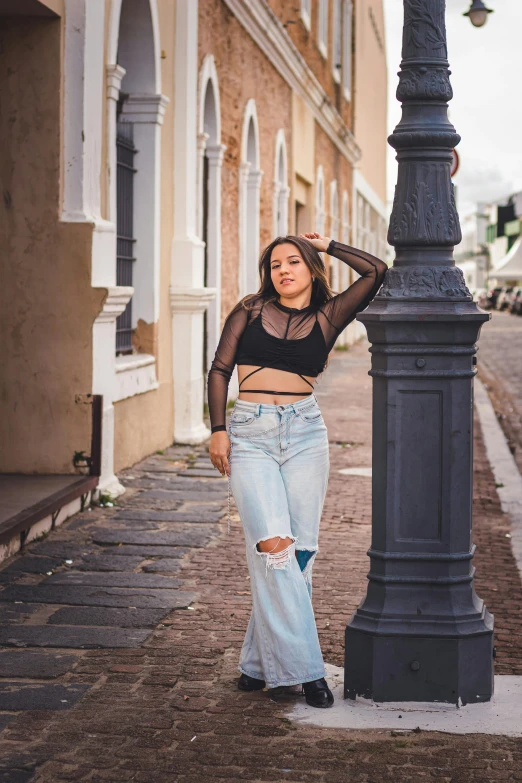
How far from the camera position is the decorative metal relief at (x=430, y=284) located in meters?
4.59

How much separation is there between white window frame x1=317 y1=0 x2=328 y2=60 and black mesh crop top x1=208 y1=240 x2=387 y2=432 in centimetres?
2170

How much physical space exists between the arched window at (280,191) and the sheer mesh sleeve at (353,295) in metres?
14.8

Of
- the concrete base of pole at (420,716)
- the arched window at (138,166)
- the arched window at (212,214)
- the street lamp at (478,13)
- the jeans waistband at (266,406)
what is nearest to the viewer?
the concrete base of pole at (420,716)

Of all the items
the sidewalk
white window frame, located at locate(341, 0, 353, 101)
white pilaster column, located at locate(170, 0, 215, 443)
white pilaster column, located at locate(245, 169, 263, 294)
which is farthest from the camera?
white window frame, located at locate(341, 0, 353, 101)

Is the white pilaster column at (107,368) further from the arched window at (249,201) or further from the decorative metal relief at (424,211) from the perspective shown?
the arched window at (249,201)

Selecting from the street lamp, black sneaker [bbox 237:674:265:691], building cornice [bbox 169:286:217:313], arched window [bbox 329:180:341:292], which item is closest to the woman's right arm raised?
black sneaker [bbox 237:674:265:691]

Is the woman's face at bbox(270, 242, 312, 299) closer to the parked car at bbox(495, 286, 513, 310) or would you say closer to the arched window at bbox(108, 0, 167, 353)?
the arched window at bbox(108, 0, 167, 353)

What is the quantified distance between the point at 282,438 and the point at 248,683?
955 millimetres

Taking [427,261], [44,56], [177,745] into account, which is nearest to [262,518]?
[177,745]

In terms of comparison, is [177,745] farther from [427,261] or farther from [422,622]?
[427,261]

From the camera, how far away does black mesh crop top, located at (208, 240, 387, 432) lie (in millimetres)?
4668

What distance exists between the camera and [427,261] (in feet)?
15.2

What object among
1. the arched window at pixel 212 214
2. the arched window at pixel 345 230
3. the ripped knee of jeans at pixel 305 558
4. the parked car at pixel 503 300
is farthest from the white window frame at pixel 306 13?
the parked car at pixel 503 300

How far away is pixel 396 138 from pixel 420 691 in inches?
81.7
